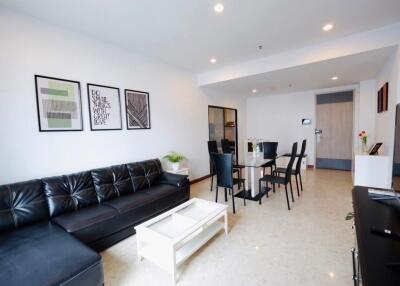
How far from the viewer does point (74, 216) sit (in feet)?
7.29

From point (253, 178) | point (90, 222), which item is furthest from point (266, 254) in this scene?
point (90, 222)

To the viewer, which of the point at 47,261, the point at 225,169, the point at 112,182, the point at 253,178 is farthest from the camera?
the point at 253,178

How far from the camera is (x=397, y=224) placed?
1.16 m

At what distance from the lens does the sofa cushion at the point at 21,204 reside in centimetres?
202

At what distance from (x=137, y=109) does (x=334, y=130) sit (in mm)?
5747

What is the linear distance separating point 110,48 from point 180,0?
162 cm

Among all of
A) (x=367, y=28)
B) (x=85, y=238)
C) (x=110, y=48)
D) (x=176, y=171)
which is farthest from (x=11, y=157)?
(x=367, y=28)

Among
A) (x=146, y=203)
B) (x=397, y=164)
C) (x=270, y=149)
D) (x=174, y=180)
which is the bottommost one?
(x=146, y=203)

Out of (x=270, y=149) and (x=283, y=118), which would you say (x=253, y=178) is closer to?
(x=270, y=149)

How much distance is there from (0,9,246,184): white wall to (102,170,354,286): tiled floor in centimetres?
144

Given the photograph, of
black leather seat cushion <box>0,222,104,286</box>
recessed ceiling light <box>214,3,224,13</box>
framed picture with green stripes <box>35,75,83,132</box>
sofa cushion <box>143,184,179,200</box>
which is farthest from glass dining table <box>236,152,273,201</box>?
framed picture with green stripes <box>35,75,83,132</box>

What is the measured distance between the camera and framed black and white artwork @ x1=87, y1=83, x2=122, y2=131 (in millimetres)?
2975

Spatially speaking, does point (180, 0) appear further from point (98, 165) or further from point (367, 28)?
point (367, 28)

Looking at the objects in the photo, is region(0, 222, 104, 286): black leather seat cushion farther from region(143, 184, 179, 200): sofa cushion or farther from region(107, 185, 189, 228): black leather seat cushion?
region(143, 184, 179, 200): sofa cushion
